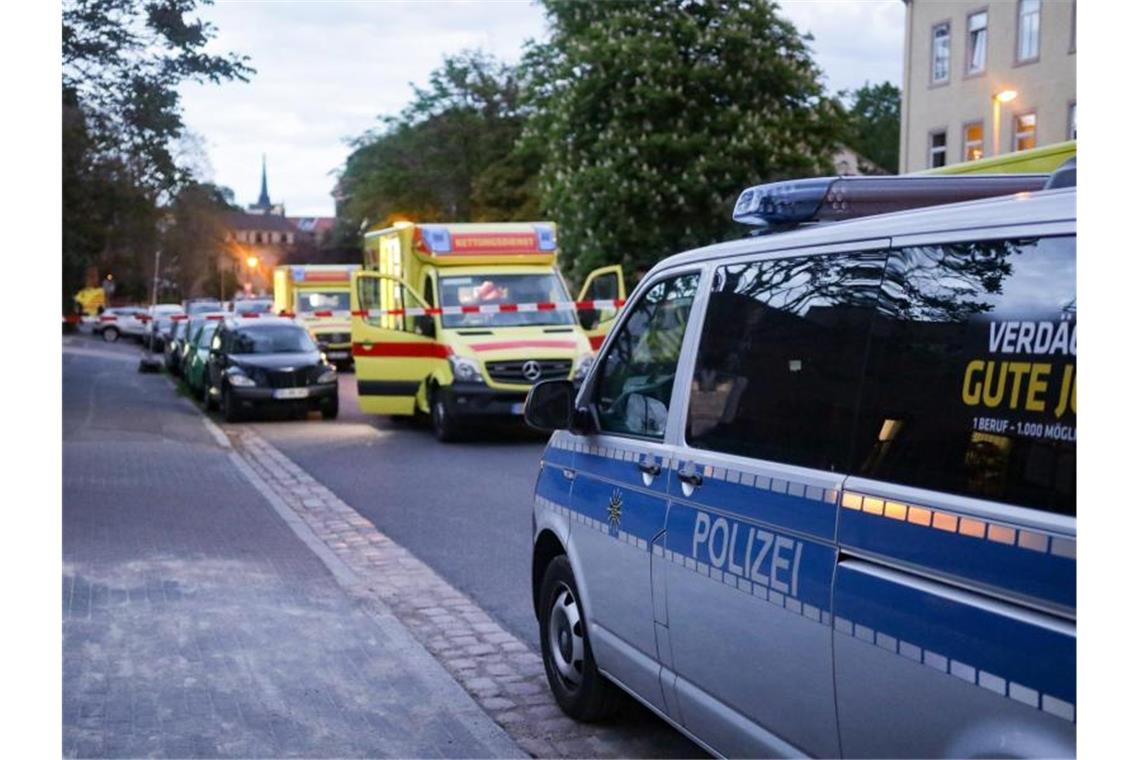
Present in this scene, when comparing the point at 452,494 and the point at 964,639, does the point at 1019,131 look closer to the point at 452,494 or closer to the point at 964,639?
the point at 452,494

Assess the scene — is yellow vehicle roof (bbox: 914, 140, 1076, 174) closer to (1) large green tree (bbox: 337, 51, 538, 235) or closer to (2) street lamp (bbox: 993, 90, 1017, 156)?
(2) street lamp (bbox: 993, 90, 1017, 156)

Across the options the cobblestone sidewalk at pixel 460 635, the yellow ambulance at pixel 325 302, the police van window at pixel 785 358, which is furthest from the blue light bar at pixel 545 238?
the yellow ambulance at pixel 325 302

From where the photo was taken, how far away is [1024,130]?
39688 millimetres

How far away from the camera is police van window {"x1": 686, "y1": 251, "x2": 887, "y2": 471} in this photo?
3781 millimetres

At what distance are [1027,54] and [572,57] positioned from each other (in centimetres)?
1297

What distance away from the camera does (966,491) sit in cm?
320

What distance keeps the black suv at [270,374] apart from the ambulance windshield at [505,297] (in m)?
4.27

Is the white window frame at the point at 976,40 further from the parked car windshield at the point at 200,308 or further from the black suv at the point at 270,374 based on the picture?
the parked car windshield at the point at 200,308

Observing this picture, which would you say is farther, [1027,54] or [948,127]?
[948,127]

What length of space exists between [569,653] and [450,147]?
58711 millimetres

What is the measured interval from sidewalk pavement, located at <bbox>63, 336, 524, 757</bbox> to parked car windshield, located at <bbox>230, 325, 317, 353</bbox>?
11.2 metres
